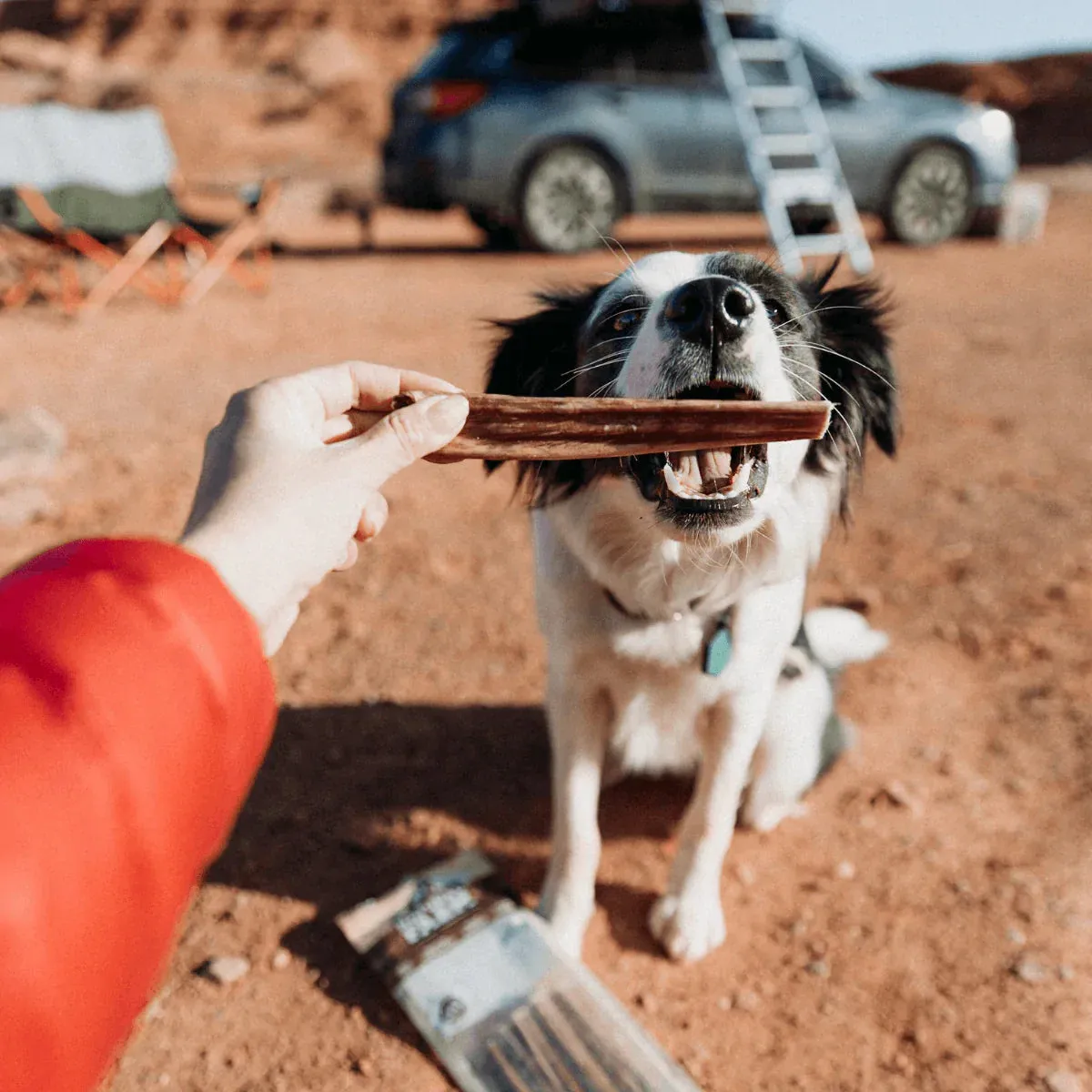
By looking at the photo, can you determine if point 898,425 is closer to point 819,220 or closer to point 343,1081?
point 343,1081

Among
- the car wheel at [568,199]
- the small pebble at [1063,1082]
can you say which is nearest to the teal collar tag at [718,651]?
the small pebble at [1063,1082]

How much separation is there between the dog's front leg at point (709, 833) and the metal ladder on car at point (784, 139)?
6.56 m

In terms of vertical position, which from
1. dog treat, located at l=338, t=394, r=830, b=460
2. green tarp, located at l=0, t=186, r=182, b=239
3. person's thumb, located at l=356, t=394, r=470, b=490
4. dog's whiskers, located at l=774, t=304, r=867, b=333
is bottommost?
green tarp, located at l=0, t=186, r=182, b=239

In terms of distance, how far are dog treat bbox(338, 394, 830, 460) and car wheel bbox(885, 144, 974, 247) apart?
8.85 m

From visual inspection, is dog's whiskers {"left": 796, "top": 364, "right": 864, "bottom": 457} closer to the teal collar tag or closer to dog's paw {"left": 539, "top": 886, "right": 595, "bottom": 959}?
the teal collar tag

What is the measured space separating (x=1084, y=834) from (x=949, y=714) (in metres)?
0.55

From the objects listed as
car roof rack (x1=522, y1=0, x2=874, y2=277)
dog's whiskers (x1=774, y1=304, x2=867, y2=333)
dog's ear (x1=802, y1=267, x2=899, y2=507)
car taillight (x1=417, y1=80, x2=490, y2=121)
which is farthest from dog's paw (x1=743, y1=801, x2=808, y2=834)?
car taillight (x1=417, y1=80, x2=490, y2=121)

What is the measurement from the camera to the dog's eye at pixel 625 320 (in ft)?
6.24

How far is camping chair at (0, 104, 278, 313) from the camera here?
6727mm

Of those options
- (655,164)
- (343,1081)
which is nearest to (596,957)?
(343,1081)

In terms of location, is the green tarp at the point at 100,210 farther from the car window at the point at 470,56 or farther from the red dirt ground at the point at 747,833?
the car window at the point at 470,56

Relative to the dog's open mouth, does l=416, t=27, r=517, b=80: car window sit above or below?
above

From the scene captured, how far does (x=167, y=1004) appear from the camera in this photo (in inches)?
78.8

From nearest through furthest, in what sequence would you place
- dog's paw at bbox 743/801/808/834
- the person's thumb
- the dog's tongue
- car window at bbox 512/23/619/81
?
1. the person's thumb
2. the dog's tongue
3. dog's paw at bbox 743/801/808/834
4. car window at bbox 512/23/619/81
